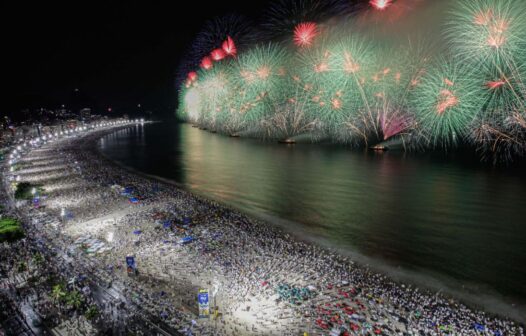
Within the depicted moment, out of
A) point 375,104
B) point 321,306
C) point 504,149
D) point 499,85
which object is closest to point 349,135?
point 375,104

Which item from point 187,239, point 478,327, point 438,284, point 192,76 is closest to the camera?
point 478,327

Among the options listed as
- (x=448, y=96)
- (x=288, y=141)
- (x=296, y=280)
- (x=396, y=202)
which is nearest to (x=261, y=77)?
(x=288, y=141)

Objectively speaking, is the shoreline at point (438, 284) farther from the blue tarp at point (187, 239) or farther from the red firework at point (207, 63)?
the red firework at point (207, 63)

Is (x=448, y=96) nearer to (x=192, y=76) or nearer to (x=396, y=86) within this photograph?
(x=396, y=86)

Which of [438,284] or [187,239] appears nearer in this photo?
[438,284]

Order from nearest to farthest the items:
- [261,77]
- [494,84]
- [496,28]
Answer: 1. [496,28]
2. [494,84]
3. [261,77]

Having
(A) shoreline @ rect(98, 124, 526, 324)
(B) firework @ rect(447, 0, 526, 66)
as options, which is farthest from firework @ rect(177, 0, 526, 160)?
(A) shoreline @ rect(98, 124, 526, 324)

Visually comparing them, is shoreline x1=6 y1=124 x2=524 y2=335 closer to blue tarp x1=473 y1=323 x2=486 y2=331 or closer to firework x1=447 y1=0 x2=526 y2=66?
blue tarp x1=473 y1=323 x2=486 y2=331

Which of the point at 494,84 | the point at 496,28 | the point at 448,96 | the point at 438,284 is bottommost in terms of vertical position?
the point at 438,284
